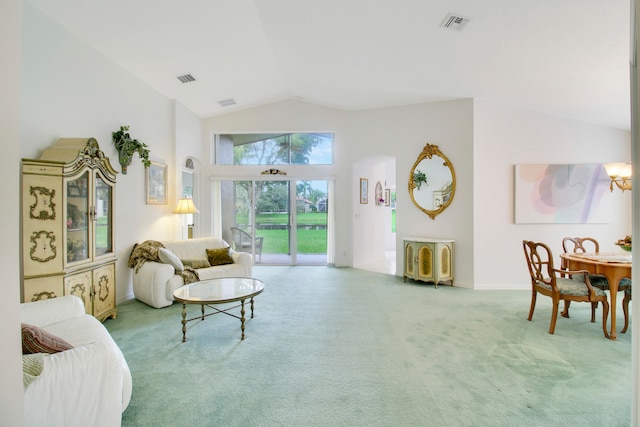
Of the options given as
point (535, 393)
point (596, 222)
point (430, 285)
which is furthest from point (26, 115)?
point (596, 222)

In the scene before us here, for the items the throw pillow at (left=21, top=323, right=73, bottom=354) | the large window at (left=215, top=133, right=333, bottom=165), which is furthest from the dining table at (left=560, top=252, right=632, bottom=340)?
the large window at (left=215, top=133, right=333, bottom=165)

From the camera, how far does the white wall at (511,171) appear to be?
4.74 m

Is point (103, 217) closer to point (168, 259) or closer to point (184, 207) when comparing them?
point (168, 259)

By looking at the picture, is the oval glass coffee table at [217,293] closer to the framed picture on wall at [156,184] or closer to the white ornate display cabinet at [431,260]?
the framed picture on wall at [156,184]

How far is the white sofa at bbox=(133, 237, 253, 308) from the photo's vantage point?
3.82m

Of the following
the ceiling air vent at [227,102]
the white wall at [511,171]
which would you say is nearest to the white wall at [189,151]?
the ceiling air vent at [227,102]

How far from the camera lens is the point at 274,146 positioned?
21.7ft

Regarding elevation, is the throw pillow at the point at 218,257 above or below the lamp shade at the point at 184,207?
below

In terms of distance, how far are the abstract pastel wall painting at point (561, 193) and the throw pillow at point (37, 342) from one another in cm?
543

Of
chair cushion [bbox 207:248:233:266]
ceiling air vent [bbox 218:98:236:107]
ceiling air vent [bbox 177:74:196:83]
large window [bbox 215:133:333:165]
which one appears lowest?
chair cushion [bbox 207:248:233:266]

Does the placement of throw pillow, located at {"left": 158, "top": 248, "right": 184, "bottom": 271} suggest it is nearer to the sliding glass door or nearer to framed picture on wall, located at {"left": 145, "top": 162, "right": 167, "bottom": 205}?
framed picture on wall, located at {"left": 145, "top": 162, "right": 167, "bottom": 205}

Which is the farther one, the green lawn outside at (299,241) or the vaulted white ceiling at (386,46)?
the green lawn outside at (299,241)

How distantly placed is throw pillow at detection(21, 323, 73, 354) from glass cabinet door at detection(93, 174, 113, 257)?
6.17 feet

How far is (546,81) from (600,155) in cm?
193
